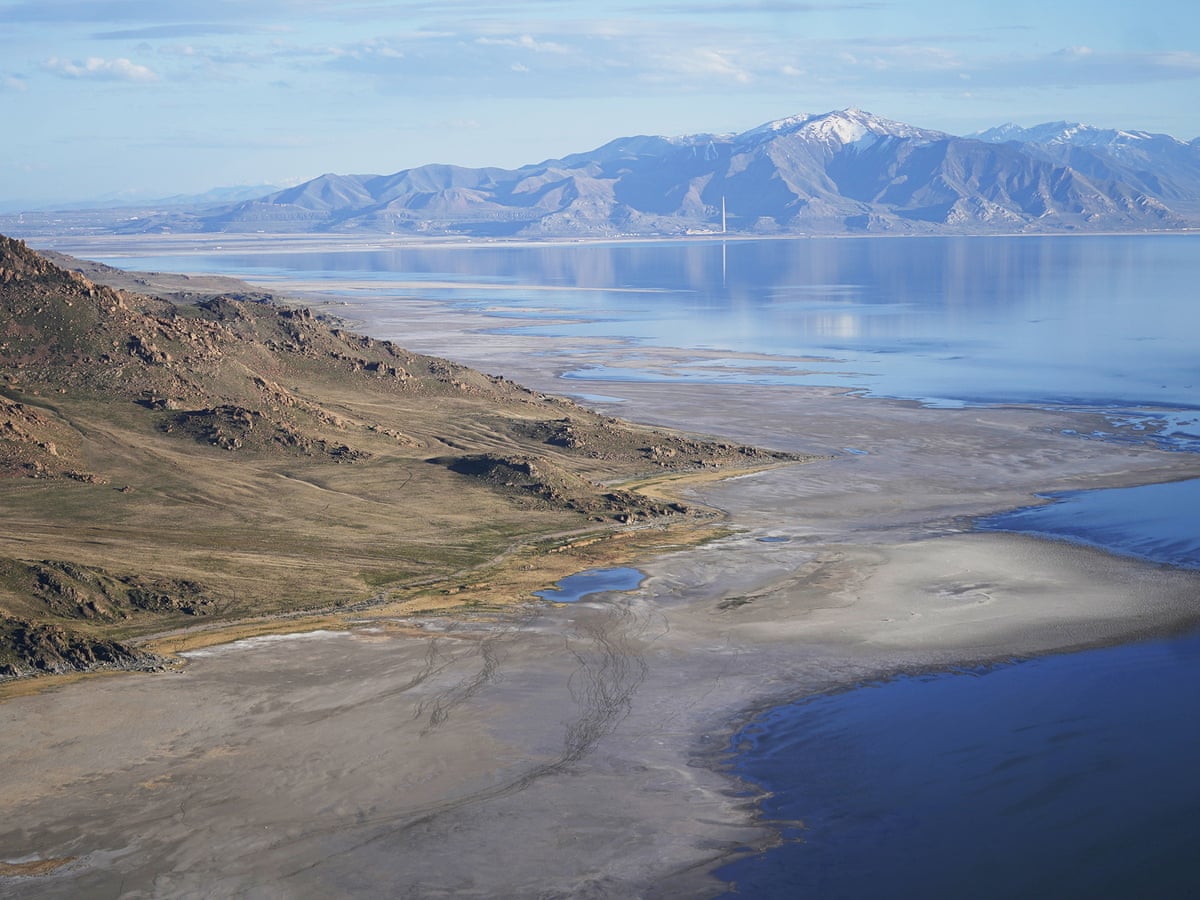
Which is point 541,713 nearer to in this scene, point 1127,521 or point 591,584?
point 591,584

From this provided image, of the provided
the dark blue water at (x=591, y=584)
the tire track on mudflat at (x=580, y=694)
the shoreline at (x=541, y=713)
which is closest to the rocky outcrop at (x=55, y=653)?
the shoreline at (x=541, y=713)

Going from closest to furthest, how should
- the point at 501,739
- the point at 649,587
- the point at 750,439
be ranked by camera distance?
the point at 501,739
the point at 649,587
the point at 750,439

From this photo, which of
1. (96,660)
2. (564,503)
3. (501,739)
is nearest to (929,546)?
(564,503)

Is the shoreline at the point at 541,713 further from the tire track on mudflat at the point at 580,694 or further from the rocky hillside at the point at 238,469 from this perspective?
the rocky hillside at the point at 238,469

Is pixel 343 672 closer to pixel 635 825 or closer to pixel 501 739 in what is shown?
pixel 501 739

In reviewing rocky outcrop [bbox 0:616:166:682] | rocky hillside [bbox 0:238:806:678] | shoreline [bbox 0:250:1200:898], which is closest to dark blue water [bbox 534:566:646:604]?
shoreline [bbox 0:250:1200:898]
